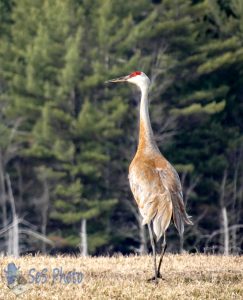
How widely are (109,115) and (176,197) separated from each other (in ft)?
76.8

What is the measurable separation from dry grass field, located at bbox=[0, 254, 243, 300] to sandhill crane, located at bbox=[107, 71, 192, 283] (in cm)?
35

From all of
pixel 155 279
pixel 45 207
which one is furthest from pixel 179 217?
pixel 45 207

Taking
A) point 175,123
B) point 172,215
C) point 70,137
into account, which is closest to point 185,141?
point 175,123

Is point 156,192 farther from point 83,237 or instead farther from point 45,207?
point 45,207

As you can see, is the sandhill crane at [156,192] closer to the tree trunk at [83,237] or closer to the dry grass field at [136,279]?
the dry grass field at [136,279]

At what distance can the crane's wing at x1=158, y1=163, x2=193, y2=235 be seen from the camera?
10.4m

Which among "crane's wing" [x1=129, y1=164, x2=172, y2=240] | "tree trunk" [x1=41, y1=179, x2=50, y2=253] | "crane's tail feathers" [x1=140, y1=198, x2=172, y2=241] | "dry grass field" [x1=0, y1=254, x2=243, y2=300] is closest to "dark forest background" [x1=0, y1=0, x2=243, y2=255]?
"tree trunk" [x1=41, y1=179, x2=50, y2=253]

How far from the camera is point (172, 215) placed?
10359 millimetres

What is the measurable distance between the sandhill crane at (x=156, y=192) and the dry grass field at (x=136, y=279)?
0.35 meters

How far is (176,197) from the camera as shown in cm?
1044

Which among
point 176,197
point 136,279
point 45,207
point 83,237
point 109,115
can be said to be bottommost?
point 83,237

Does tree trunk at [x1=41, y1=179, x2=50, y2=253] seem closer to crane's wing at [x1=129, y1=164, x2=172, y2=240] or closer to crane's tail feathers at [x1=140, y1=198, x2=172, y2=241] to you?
crane's wing at [x1=129, y1=164, x2=172, y2=240]

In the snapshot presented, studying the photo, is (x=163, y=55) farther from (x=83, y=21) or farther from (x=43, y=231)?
(x=43, y=231)

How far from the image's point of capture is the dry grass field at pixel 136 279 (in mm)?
9523
